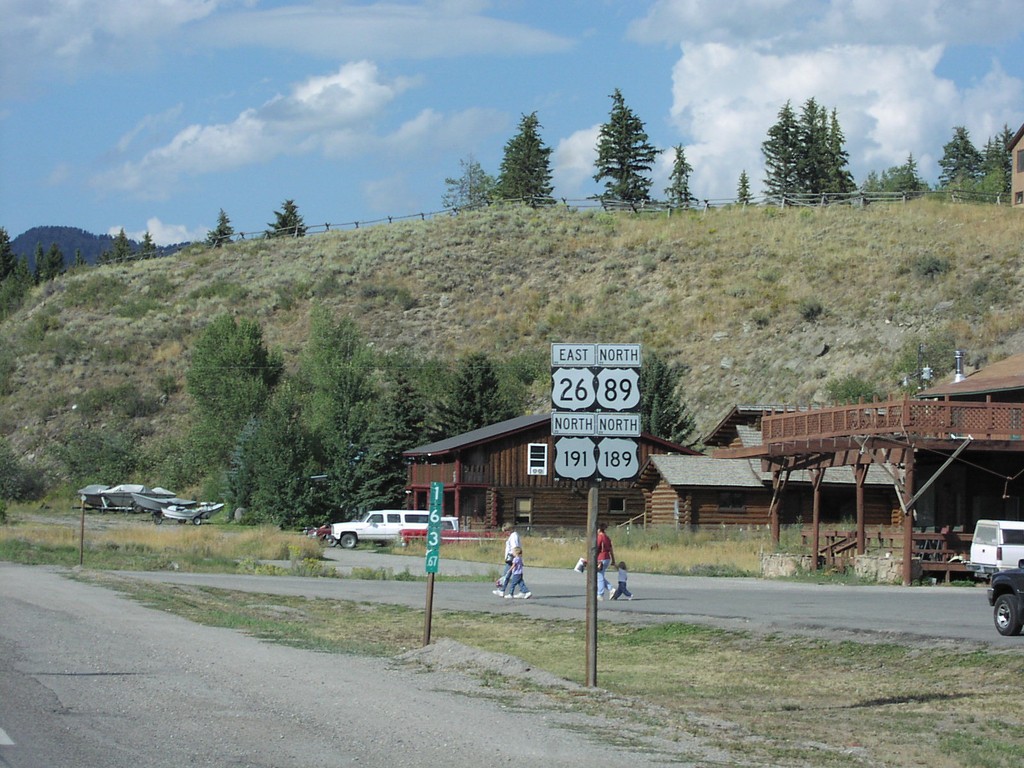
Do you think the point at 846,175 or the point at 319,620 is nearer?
the point at 319,620

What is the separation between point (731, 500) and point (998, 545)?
2884 cm

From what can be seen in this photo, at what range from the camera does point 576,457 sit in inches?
561

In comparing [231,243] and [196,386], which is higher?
[231,243]

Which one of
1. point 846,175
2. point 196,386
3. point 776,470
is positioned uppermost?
point 846,175

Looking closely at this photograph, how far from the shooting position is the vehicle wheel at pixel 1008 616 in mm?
19422

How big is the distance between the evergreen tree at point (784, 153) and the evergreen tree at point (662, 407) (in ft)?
178

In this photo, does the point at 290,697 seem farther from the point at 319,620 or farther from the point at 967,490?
the point at 967,490

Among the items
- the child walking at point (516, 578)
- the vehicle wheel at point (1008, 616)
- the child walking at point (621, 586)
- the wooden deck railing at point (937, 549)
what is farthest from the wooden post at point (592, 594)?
the wooden deck railing at point (937, 549)

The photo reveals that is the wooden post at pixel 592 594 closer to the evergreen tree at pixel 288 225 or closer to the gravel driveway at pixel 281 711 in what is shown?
the gravel driveway at pixel 281 711

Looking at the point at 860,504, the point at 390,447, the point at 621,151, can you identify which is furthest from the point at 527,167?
the point at 860,504

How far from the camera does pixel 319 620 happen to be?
24406 mm

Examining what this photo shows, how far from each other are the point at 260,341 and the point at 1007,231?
166ft

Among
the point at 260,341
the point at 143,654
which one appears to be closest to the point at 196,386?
the point at 260,341

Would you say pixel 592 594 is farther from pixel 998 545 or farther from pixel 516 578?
pixel 998 545
